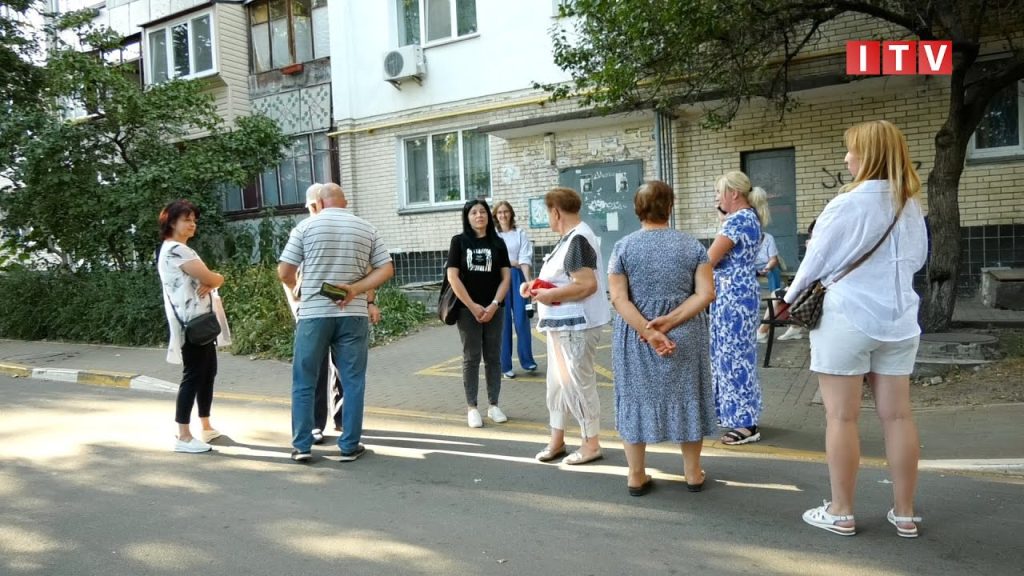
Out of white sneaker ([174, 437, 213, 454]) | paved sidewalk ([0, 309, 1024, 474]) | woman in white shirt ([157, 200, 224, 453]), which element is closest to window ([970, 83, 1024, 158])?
paved sidewalk ([0, 309, 1024, 474])

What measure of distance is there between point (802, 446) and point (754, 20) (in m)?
4.79

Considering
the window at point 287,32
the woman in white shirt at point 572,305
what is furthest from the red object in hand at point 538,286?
the window at point 287,32

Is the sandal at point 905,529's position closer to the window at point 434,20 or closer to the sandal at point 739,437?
the sandal at point 739,437

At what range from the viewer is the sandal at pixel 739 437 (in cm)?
548

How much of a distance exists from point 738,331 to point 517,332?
10.8 ft

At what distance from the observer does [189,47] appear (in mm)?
18531

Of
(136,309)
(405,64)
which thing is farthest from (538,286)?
(405,64)

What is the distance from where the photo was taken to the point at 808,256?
12.3 feet

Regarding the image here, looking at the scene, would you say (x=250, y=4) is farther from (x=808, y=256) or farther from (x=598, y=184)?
(x=808, y=256)

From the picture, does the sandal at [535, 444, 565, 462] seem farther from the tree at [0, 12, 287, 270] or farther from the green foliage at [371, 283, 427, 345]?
the tree at [0, 12, 287, 270]

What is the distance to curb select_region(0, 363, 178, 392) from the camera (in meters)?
9.53

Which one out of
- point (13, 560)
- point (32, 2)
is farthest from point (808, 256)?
point (32, 2)

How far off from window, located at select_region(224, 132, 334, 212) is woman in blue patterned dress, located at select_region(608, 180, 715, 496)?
43.9ft

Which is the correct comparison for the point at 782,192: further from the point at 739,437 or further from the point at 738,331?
→ the point at 739,437
